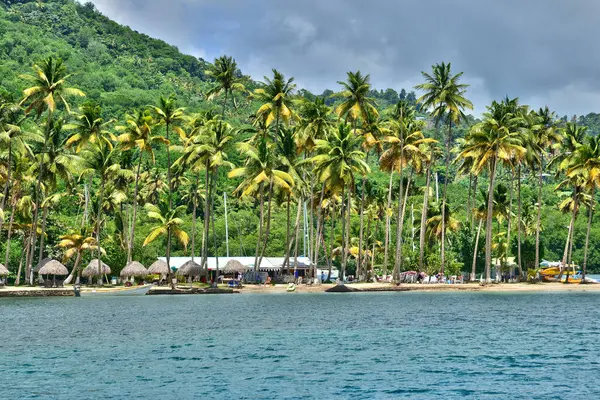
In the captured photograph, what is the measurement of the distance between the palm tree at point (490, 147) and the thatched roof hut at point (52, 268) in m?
45.3

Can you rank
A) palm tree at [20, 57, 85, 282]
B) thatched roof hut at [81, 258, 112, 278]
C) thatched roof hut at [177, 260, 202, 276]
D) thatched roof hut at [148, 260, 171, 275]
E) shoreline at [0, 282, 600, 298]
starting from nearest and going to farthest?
palm tree at [20, 57, 85, 282]
shoreline at [0, 282, 600, 298]
thatched roof hut at [177, 260, 202, 276]
thatched roof hut at [81, 258, 112, 278]
thatched roof hut at [148, 260, 171, 275]

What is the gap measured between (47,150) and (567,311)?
52.1 m

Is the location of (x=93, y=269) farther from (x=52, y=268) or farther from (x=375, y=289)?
(x=375, y=289)

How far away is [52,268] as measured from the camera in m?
81.8

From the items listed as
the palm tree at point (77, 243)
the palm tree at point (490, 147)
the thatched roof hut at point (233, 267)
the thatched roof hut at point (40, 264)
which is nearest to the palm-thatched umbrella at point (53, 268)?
the thatched roof hut at point (40, 264)

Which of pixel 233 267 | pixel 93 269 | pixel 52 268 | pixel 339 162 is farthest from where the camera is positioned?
pixel 233 267

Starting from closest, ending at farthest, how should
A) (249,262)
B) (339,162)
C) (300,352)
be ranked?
(300,352)
(339,162)
(249,262)

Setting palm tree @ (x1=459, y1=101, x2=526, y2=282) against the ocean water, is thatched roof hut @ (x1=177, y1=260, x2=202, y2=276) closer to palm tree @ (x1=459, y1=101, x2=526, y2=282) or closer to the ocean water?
the ocean water

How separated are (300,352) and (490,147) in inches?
2283

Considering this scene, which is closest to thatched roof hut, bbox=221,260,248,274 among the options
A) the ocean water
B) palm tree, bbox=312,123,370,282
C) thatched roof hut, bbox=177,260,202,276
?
thatched roof hut, bbox=177,260,202,276

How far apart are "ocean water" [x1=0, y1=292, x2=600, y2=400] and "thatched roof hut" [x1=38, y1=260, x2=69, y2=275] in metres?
21.5

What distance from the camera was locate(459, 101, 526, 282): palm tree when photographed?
85875mm

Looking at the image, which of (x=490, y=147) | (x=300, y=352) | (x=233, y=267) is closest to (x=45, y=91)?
(x=233, y=267)

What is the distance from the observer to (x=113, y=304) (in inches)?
2562
